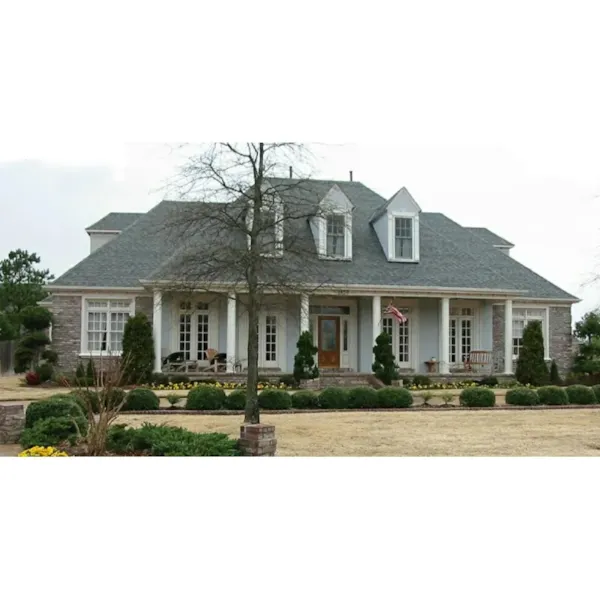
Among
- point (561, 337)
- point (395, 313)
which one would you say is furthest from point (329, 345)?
point (561, 337)

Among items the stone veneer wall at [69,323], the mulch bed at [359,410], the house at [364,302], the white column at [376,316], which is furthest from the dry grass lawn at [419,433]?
the white column at [376,316]

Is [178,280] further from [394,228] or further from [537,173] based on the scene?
[394,228]

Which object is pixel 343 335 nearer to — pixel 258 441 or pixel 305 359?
pixel 305 359

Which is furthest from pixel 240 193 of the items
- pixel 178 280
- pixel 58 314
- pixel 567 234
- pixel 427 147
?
pixel 58 314

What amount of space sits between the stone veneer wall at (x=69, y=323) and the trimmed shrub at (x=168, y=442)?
208 inches

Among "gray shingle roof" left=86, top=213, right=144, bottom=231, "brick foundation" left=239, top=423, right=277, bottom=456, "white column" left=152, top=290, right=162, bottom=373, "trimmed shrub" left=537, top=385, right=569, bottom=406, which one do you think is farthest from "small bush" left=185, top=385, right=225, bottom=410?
"trimmed shrub" left=537, top=385, right=569, bottom=406

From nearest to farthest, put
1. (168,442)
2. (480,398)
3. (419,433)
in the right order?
(168,442)
(419,433)
(480,398)

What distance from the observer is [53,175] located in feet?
33.4

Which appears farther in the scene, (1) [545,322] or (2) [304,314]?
(1) [545,322]

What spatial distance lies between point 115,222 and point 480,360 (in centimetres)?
947

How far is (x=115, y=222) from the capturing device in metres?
13.3

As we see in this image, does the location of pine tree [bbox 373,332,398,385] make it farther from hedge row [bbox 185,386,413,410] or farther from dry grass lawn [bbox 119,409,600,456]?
dry grass lawn [bbox 119,409,600,456]

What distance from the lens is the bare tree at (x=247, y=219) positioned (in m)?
10.4

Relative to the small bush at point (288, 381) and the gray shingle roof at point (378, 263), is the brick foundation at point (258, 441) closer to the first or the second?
the gray shingle roof at point (378, 263)
